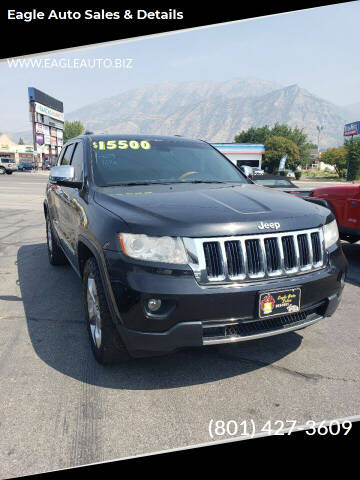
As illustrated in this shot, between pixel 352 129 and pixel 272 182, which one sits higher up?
pixel 352 129

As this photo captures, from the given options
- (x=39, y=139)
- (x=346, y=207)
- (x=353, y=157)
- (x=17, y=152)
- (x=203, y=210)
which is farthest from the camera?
(x=17, y=152)

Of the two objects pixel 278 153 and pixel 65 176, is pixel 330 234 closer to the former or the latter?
pixel 65 176

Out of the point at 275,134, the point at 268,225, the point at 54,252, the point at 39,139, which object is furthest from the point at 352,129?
the point at 268,225

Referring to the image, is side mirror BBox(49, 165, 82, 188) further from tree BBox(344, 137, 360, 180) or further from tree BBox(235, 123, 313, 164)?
Answer: tree BBox(235, 123, 313, 164)

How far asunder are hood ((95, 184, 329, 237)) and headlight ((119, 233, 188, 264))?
49 mm

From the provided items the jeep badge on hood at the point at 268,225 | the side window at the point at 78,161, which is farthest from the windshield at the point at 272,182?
the jeep badge on hood at the point at 268,225

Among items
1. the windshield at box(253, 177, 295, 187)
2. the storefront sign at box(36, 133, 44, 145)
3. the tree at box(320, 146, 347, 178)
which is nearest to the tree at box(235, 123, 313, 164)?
the tree at box(320, 146, 347, 178)

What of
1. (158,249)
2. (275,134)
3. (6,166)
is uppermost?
(275,134)

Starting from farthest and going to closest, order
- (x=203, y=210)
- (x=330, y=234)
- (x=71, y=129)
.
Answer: (x=71, y=129)
(x=330, y=234)
(x=203, y=210)

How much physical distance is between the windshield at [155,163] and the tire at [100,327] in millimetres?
926

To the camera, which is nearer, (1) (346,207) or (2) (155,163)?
(2) (155,163)

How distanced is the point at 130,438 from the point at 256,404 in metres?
0.82

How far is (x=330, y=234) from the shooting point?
114 inches

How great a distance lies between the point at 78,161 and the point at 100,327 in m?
2.03
